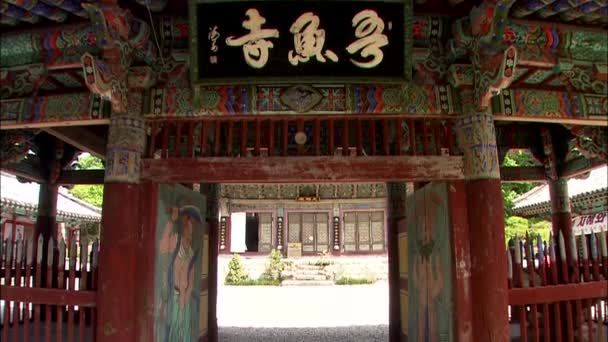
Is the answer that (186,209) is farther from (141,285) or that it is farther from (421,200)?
(421,200)

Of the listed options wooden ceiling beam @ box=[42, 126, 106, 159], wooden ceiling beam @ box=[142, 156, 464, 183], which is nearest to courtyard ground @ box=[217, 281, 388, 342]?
wooden ceiling beam @ box=[42, 126, 106, 159]

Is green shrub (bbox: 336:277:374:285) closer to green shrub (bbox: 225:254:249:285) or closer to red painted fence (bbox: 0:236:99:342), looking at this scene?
green shrub (bbox: 225:254:249:285)

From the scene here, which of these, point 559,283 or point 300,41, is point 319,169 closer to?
point 300,41

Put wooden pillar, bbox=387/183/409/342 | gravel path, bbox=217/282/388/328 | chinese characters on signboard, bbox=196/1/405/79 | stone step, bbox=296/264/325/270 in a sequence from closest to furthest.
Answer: chinese characters on signboard, bbox=196/1/405/79, wooden pillar, bbox=387/183/409/342, gravel path, bbox=217/282/388/328, stone step, bbox=296/264/325/270

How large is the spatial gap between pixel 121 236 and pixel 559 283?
4.97 m

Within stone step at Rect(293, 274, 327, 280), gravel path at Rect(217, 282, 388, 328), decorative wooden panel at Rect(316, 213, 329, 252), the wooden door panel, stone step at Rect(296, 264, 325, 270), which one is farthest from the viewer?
decorative wooden panel at Rect(316, 213, 329, 252)

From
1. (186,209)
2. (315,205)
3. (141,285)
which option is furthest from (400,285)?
(315,205)

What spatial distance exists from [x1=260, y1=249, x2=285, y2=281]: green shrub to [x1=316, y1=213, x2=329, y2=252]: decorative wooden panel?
2.89 meters

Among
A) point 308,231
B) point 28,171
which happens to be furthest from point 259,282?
point 28,171

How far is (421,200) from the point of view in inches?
243

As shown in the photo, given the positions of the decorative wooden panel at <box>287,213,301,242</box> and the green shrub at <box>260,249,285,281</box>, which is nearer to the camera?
the green shrub at <box>260,249,285,281</box>

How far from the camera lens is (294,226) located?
80.7 ft

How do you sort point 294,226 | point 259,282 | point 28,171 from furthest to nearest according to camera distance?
point 294,226 < point 259,282 < point 28,171

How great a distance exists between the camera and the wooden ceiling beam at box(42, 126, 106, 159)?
6.64 m
